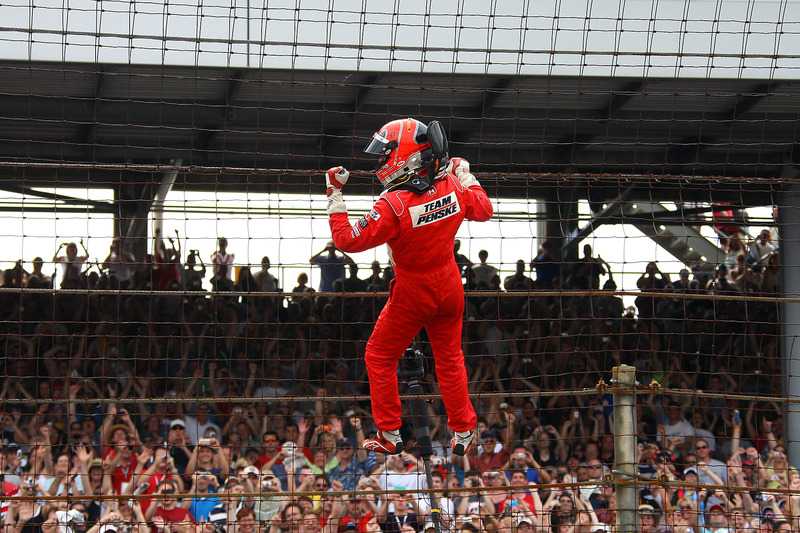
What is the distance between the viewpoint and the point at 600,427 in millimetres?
7727

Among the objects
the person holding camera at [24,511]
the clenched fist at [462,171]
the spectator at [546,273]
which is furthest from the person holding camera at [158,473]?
the spectator at [546,273]

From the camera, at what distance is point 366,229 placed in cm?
394

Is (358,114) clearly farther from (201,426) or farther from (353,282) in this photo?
(201,426)

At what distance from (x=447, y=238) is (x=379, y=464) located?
11.1 feet

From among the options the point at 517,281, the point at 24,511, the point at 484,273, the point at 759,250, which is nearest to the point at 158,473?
the point at 24,511

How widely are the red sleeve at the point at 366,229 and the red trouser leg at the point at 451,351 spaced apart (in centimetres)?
50

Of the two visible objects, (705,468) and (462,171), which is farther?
(705,468)

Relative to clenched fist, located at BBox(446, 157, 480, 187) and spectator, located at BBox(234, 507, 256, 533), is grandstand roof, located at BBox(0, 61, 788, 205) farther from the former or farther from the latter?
spectator, located at BBox(234, 507, 256, 533)

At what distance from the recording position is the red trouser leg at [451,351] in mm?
4270

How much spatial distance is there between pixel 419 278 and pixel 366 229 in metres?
0.39

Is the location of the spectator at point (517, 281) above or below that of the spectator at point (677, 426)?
above

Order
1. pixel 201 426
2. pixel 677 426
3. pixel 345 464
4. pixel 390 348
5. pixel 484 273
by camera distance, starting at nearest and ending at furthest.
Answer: pixel 390 348, pixel 345 464, pixel 201 426, pixel 677 426, pixel 484 273

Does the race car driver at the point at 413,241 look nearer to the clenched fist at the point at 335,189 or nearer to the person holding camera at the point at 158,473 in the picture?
the clenched fist at the point at 335,189

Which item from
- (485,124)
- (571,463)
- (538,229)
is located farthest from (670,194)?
(571,463)
